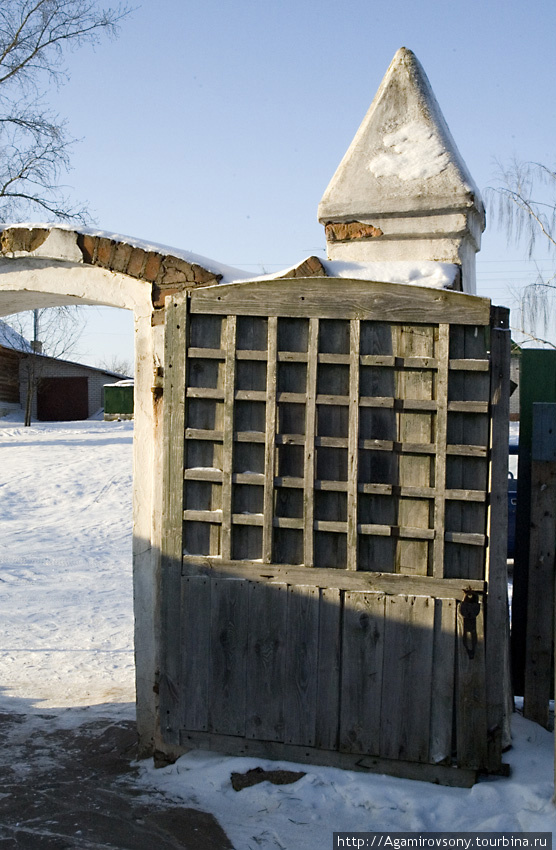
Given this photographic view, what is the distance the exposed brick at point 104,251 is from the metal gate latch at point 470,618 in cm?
272

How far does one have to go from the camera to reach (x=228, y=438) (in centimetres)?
406

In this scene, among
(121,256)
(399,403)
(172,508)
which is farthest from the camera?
(121,256)

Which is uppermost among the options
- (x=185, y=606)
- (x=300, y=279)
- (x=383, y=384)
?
(x=300, y=279)

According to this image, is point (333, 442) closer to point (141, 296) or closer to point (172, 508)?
point (172, 508)

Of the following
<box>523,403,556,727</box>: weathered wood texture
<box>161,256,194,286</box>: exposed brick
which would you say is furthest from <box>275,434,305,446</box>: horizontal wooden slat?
<box>523,403,556,727</box>: weathered wood texture

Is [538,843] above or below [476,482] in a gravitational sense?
below

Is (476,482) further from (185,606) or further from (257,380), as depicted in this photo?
(185,606)

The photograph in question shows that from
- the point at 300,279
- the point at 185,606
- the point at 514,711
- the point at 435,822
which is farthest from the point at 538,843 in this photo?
the point at 300,279

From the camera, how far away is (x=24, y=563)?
33.4 feet

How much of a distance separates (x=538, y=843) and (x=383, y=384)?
211cm

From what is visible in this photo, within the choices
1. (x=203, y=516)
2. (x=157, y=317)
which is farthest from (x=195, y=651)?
(x=157, y=317)

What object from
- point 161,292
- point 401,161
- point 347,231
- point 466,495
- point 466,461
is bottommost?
point 466,495

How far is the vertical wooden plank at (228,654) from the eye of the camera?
13.4ft

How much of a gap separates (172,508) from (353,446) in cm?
103
